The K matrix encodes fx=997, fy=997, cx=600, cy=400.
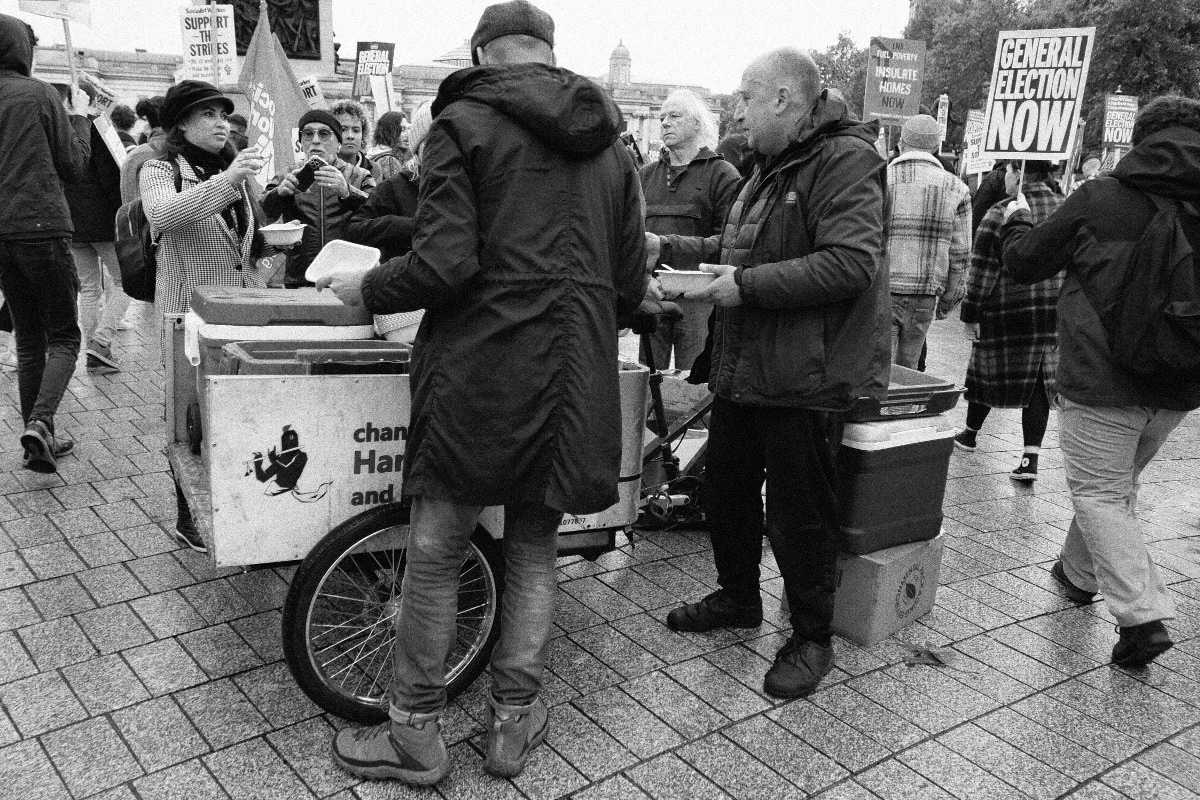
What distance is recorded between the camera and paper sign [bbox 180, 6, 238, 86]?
1116 cm

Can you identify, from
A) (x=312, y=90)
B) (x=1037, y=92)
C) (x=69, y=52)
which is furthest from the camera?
(x=312, y=90)

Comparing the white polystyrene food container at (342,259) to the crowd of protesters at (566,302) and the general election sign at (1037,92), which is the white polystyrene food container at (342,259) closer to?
the crowd of protesters at (566,302)

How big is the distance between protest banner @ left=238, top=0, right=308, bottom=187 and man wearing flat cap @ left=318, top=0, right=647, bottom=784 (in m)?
4.77

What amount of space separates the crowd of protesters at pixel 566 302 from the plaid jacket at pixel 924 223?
3.07 ft

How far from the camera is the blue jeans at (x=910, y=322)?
6.45 m

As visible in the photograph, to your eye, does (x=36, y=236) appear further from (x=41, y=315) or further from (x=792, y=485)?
(x=792, y=485)

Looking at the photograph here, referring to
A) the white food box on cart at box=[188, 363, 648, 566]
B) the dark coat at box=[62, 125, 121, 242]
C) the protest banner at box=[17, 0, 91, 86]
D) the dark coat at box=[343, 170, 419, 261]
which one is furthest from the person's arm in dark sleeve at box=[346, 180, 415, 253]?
the protest banner at box=[17, 0, 91, 86]

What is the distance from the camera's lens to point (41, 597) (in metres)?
3.75

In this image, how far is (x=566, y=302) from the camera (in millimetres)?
2592

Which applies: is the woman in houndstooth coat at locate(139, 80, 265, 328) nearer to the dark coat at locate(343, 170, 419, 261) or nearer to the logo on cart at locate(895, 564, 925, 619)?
the dark coat at locate(343, 170, 419, 261)

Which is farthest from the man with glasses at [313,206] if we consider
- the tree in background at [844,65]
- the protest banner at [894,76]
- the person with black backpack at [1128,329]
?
the tree in background at [844,65]

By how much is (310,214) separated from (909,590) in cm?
347

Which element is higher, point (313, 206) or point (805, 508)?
point (313, 206)

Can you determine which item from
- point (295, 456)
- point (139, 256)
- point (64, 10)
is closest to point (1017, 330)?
point (295, 456)
